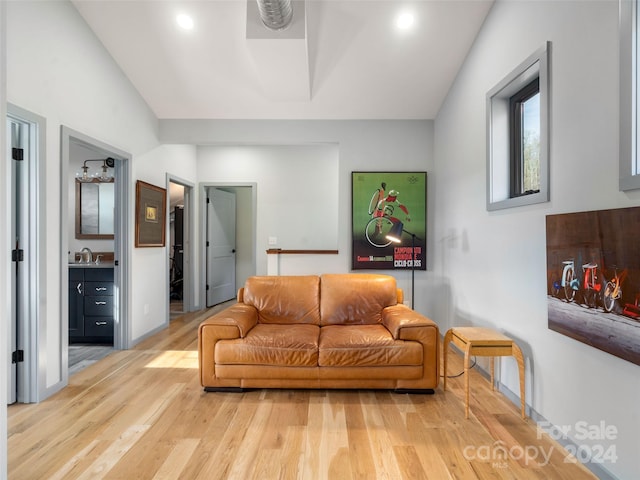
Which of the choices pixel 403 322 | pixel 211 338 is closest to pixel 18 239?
pixel 211 338

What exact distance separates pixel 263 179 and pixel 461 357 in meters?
3.87

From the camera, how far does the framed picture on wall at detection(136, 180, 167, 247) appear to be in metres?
4.05

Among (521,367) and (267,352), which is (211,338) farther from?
(521,367)

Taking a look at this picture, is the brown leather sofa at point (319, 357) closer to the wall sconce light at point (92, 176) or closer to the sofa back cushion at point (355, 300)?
the sofa back cushion at point (355, 300)

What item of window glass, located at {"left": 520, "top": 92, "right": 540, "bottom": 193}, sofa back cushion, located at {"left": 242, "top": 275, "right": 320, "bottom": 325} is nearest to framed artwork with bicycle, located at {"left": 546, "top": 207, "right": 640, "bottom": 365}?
window glass, located at {"left": 520, "top": 92, "right": 540, "bottom": 193}

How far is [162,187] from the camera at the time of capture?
4703 millimetres

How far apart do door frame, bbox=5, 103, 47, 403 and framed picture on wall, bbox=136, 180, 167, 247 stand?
1340 millimetres

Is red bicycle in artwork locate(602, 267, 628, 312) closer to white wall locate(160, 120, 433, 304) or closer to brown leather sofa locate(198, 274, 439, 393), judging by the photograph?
brown leather sofa locate(198, 274, 439, 393)

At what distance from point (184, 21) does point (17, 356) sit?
298cm

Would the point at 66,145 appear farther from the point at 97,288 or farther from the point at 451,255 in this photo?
the point at 451,255

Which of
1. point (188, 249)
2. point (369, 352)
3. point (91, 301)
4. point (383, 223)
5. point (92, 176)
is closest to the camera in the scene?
point (369, 352)

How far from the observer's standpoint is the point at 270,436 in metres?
2.19

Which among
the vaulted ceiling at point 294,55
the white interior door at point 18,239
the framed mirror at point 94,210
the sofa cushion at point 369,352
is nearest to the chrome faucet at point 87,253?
the framed mirror at point 94,210

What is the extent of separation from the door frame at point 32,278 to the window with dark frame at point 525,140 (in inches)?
141
